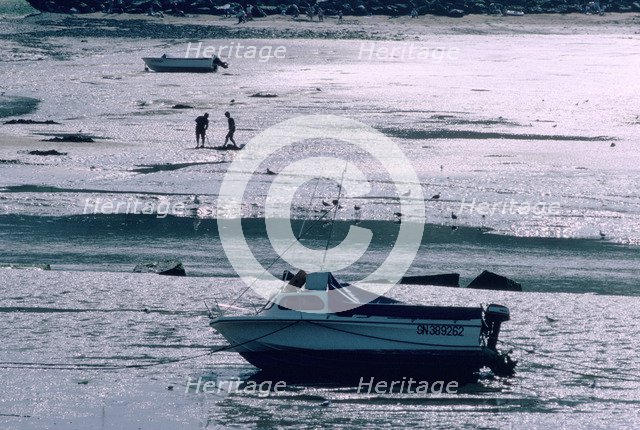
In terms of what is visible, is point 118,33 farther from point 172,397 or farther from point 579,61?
point 172,397

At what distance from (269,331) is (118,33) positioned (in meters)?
69.8

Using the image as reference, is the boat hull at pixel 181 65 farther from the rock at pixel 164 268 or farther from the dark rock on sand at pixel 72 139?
the rock at pixel 164 268

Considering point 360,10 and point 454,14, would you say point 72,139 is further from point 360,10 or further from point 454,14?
point 454,14

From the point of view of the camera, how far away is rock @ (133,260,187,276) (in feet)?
80.1

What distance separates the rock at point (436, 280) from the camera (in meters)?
24.0

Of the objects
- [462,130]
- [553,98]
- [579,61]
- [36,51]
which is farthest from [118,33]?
[462,130]

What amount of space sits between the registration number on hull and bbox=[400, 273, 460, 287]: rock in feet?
18.9

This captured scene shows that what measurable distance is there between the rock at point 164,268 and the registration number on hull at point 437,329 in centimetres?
759

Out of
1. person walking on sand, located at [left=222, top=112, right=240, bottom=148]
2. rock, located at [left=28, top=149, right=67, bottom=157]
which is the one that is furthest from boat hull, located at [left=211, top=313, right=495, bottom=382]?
person walking on sand, located at [left=222, top=112, right=240, bottom=148]

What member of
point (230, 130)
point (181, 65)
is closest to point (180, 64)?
point (181, 65)

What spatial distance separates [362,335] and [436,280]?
622cm

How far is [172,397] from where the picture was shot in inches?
686

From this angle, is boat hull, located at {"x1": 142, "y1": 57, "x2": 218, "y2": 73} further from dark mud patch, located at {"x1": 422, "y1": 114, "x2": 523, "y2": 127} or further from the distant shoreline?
dark mud patch, located at {"x1": 422, "y1": 114, "x2": 523, "y2": 127}

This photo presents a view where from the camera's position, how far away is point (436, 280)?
79.4ft
